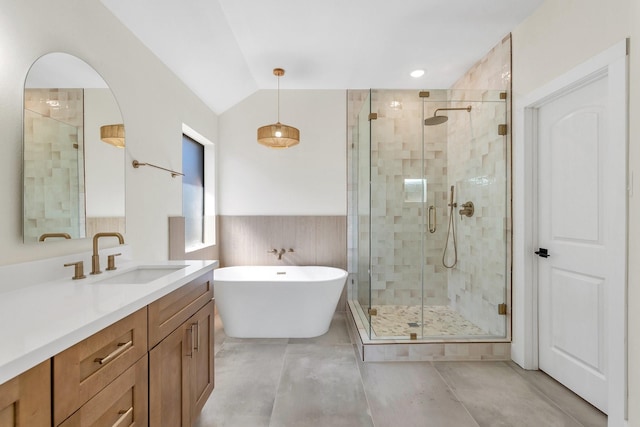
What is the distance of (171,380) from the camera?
1321 millimetres

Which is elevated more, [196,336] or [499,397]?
[196,336]

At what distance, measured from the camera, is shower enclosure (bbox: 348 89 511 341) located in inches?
114

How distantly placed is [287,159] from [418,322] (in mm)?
2322

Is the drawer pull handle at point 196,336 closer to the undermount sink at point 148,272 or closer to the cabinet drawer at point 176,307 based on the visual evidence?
the cabinet drawer at point 176,307

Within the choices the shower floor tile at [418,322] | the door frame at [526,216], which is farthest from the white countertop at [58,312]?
the door frame at [526,216]

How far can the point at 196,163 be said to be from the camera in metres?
3.52

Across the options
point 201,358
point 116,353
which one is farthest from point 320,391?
point 116,353

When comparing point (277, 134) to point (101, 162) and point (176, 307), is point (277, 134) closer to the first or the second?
point (101, 162)

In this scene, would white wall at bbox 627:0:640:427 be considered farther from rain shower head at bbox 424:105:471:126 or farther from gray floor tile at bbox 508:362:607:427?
rain shower head at bbox 424:105:471:126

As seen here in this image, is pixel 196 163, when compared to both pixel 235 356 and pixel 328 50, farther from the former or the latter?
pixel 235 356

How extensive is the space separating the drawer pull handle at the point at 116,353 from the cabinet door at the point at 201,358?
478 mm

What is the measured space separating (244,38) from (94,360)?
256 cm

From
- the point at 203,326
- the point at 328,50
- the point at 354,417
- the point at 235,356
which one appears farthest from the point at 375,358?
the point at 328,50

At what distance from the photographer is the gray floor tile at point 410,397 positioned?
1.74 metres
